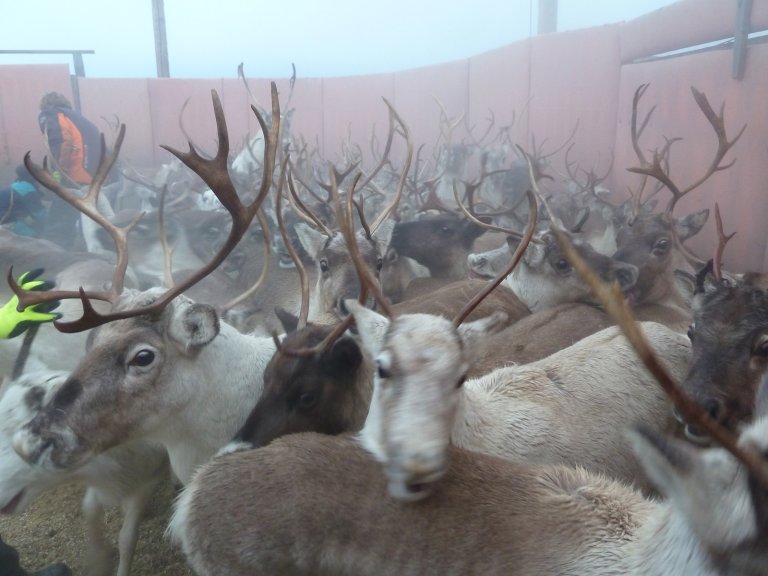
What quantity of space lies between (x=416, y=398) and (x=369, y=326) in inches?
21.9

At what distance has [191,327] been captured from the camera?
2246 millimetres

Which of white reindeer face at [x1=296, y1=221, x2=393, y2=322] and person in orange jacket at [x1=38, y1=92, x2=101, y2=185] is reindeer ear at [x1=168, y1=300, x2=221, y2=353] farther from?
person in orange jacket at [x1=38, y1=92, x2=101, y2=185]

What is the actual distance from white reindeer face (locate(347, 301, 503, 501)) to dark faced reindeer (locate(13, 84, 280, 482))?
65cm

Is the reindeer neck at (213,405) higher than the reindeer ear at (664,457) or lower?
lower

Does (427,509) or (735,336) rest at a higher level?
(735,336)

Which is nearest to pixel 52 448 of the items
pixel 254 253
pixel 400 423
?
pixel 400 423

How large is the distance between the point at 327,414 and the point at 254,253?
3053 millimetres

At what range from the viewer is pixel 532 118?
31.6ft

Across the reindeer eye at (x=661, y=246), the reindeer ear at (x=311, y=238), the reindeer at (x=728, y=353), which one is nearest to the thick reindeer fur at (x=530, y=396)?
the reindeer at (x=728, y=353)

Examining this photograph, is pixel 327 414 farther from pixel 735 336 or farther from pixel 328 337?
pixel 735 336

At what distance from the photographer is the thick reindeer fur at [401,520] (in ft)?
4.74

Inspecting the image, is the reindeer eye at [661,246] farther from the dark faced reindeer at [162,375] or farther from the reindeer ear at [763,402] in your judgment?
the reindeer ear at [763,402]

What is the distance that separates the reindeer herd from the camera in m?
1.34

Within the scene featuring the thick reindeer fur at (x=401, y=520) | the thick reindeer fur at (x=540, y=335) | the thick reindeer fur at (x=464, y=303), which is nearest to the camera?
the thick reindeer fur at (x=401, y=520)
